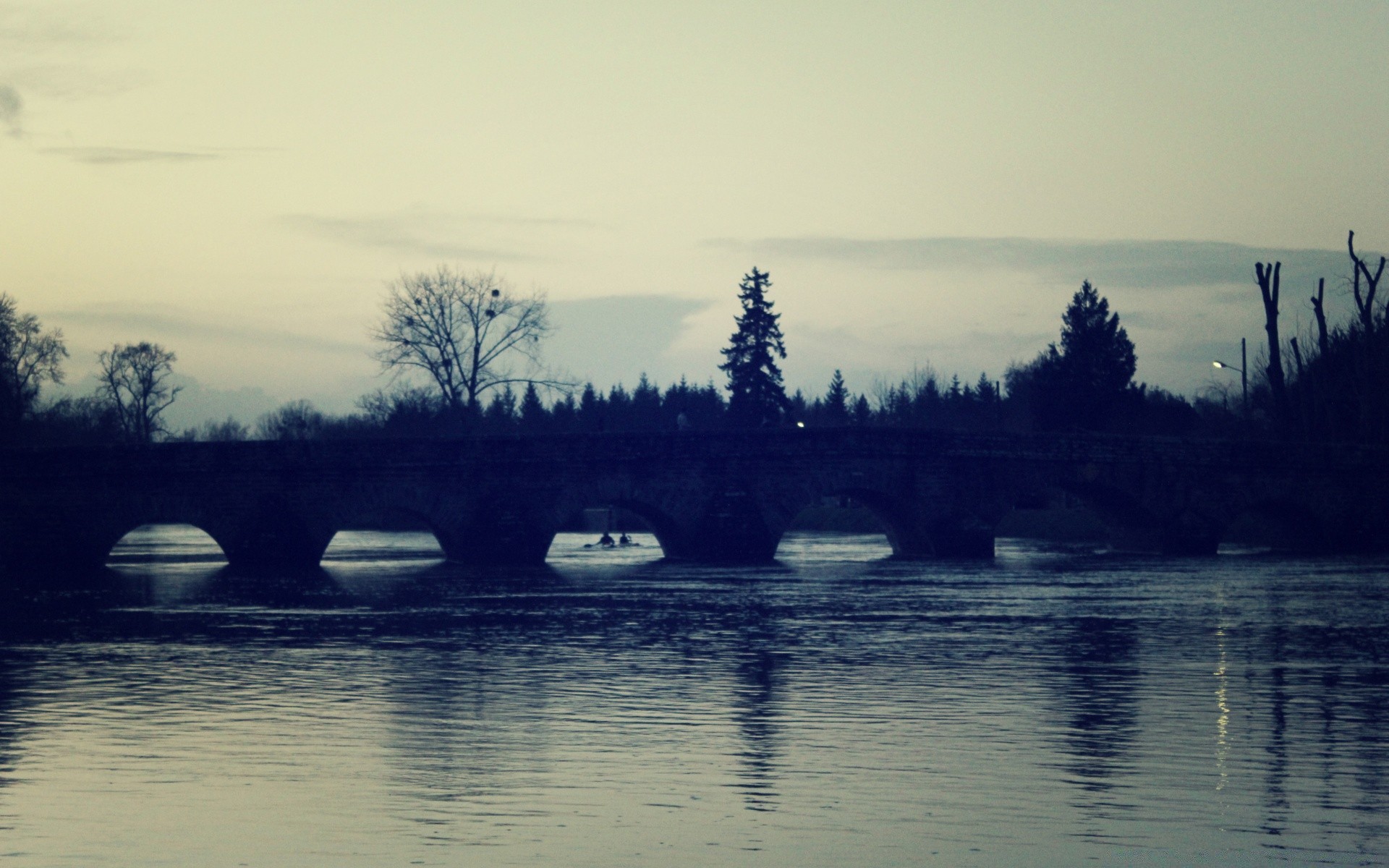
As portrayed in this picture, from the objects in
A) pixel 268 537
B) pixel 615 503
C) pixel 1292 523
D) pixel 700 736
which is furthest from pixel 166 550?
pixel 700 736

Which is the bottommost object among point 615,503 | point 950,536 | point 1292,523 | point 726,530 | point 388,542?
point 388,542

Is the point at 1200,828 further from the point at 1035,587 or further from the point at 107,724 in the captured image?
the point at 1035,587

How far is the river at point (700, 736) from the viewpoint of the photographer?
931cm

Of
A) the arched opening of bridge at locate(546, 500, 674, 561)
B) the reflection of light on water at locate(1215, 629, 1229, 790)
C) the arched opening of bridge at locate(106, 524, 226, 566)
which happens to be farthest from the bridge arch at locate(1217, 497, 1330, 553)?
the reflection of light on water at locate(1215, 629, 1229, 790)

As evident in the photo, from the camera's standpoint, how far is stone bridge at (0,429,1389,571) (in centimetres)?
4500

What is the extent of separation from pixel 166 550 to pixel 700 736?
58489 mm

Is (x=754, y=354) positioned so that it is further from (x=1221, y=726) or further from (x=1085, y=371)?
(x=1221, y=726)

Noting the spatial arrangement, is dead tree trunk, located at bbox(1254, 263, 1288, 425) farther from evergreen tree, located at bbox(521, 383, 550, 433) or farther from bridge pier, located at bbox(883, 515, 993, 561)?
evergreen tree, located at bbox(521, 383, 550, 433)

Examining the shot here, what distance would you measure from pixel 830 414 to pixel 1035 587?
110 m

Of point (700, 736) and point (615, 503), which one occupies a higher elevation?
point (615, 503)

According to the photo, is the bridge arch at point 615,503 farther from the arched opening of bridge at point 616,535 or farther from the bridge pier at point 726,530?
the bridge pier at point 726,530

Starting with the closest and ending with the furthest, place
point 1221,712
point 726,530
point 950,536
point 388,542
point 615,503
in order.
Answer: point 1221,712 → point 615,503 → point 726,530 → point 950,536 → point 388,542

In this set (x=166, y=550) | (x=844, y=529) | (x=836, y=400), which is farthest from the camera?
A: (x=836, y=400)

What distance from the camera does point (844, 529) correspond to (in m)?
95.1
